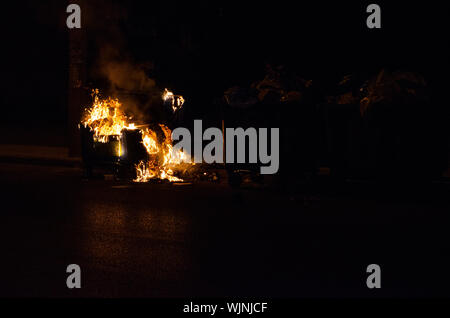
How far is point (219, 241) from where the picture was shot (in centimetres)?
885

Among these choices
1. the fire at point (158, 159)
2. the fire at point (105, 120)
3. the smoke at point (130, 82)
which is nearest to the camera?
the fire at point (158, 159)

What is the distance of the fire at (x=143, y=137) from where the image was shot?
48.8ft

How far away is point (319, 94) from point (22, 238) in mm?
9208

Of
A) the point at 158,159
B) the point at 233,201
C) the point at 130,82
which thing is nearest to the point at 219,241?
the point at 233,201

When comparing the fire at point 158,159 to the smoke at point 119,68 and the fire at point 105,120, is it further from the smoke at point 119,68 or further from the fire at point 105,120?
the smoke at point 119,68

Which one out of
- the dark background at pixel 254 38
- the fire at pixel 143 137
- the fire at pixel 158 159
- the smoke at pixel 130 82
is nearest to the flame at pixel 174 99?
the smoke at pixel 130 82

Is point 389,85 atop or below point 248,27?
below

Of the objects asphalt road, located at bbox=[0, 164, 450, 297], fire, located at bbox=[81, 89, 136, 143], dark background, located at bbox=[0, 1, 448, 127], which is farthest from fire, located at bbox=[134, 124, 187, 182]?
dark background, located at bbox=[0, 1, 448, 127]

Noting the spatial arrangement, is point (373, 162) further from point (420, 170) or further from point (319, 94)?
point (319, 94)

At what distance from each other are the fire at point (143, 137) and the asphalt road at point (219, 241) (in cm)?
128

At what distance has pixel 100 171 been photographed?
1648 centimetres

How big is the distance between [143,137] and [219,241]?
21.5 feet

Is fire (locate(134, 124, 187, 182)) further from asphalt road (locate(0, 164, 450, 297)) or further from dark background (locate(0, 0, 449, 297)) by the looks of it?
asphalt road (locate(0, 164, 450, 297))
